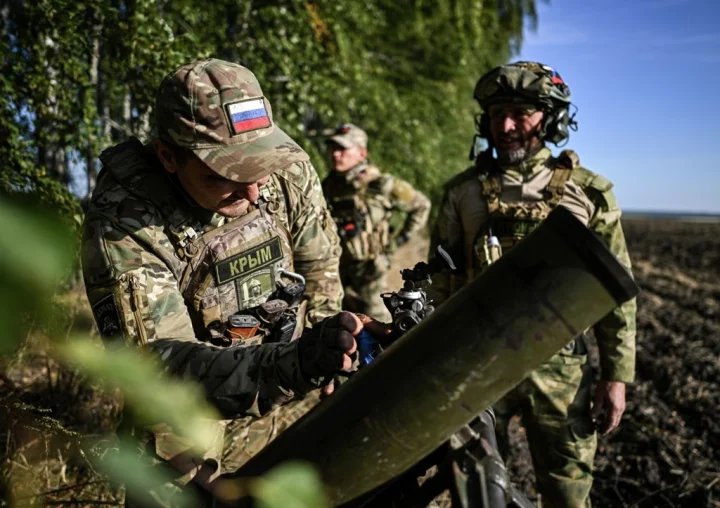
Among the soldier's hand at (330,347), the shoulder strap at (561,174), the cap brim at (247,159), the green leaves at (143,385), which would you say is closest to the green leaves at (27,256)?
the green leaves at (143,385)

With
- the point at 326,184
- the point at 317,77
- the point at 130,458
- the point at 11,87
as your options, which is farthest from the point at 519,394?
the point at 317,77

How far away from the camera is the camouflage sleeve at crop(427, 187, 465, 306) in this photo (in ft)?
10.5

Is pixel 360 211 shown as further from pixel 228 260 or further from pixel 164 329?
pixel 164 329

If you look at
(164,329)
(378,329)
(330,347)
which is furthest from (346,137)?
(330,347)

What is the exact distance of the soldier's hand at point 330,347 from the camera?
4.54 ft

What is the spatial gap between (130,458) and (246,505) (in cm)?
46

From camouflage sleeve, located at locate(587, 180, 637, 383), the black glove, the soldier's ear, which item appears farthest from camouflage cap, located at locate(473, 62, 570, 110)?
the black glove

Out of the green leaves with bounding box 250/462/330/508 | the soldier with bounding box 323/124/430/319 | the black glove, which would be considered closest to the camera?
the green leaves with bounding box 250/462/330/508

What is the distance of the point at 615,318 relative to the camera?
290 cm

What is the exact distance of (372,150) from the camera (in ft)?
33.7

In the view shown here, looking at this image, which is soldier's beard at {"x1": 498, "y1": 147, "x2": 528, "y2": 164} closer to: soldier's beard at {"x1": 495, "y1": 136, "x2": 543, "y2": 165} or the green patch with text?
soldier's beard at {"x1": 495, "y1": 136, "x2": 543, "y2": 165}

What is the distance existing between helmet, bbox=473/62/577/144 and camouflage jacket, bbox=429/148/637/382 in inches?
8.1

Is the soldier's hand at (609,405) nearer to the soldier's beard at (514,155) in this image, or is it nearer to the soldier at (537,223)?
the soldier at (537,223)

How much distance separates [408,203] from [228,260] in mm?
4731
